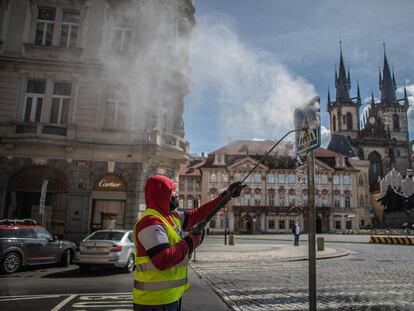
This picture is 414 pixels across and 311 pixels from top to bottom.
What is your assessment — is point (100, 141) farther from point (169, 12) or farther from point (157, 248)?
point (157, 248)

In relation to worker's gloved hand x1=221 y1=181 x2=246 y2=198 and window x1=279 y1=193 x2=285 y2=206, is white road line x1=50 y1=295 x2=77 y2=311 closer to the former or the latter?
worker's gloved hand x1=221 y1=181 x2=246 y2=198

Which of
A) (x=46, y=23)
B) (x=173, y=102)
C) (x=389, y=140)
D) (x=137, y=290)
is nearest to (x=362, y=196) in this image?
(x=389, y=140)

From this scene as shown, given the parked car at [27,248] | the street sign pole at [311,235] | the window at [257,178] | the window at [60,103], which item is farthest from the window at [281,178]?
the street sign pole at [311,235]

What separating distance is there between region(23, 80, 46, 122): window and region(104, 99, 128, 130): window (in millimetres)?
3245

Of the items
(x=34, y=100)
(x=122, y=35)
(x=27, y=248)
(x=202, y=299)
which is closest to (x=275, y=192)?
(x=122, y=35)

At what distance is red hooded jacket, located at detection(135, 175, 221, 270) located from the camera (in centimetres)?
260

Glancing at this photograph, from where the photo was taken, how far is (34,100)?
18438 millimetres

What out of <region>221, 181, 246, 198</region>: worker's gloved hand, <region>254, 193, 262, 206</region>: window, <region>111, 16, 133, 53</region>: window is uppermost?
<region>111, 16, 133, 53</region>: window

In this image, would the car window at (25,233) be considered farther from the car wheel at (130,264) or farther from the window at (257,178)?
the window at (257,178)

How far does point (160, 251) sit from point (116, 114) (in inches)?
679

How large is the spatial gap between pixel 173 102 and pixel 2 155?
898cm

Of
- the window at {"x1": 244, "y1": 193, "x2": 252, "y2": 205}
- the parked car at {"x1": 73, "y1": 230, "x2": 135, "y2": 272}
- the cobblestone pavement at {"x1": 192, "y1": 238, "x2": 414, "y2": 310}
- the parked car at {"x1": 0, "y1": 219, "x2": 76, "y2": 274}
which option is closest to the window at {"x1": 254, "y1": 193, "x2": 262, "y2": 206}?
the window at {"x1": 244, "y1": 193, "x2": 252, "y2": 205}

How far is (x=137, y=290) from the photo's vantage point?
282 cm

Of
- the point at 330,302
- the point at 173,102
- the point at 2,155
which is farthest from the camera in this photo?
the point at 173,102
